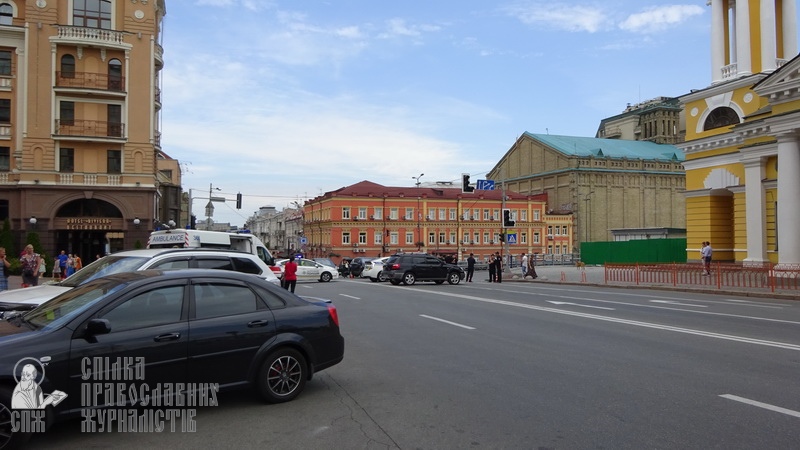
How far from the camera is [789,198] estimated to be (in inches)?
1004

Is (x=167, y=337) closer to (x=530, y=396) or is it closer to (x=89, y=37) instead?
(x=530, y=396)

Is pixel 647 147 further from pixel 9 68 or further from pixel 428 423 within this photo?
pixel 428 423

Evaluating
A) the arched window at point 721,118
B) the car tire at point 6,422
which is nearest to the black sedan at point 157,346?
the car tire at point 6,422

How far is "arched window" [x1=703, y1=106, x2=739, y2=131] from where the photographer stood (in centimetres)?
3394

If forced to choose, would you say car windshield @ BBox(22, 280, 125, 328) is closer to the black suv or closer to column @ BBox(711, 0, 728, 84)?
the black suv

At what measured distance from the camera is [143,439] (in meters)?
5.25

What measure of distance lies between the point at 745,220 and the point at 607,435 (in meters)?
31.7

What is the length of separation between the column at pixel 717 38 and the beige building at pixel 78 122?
114 feet

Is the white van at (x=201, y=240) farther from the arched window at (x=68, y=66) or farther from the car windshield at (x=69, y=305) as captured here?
the arched window at (x=68, y=66)

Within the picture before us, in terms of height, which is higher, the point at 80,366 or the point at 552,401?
the point at 80,366

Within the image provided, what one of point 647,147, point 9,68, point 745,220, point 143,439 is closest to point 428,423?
point 143,439

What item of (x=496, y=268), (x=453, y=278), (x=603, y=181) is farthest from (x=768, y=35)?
(x=603, y=181)

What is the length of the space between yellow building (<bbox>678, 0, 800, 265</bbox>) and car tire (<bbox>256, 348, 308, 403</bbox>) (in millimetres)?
25502

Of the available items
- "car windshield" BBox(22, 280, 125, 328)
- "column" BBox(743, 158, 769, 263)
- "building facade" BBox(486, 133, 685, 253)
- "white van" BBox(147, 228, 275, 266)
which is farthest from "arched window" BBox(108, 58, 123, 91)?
"building facade" BBox(486, 133, 685, 253)
